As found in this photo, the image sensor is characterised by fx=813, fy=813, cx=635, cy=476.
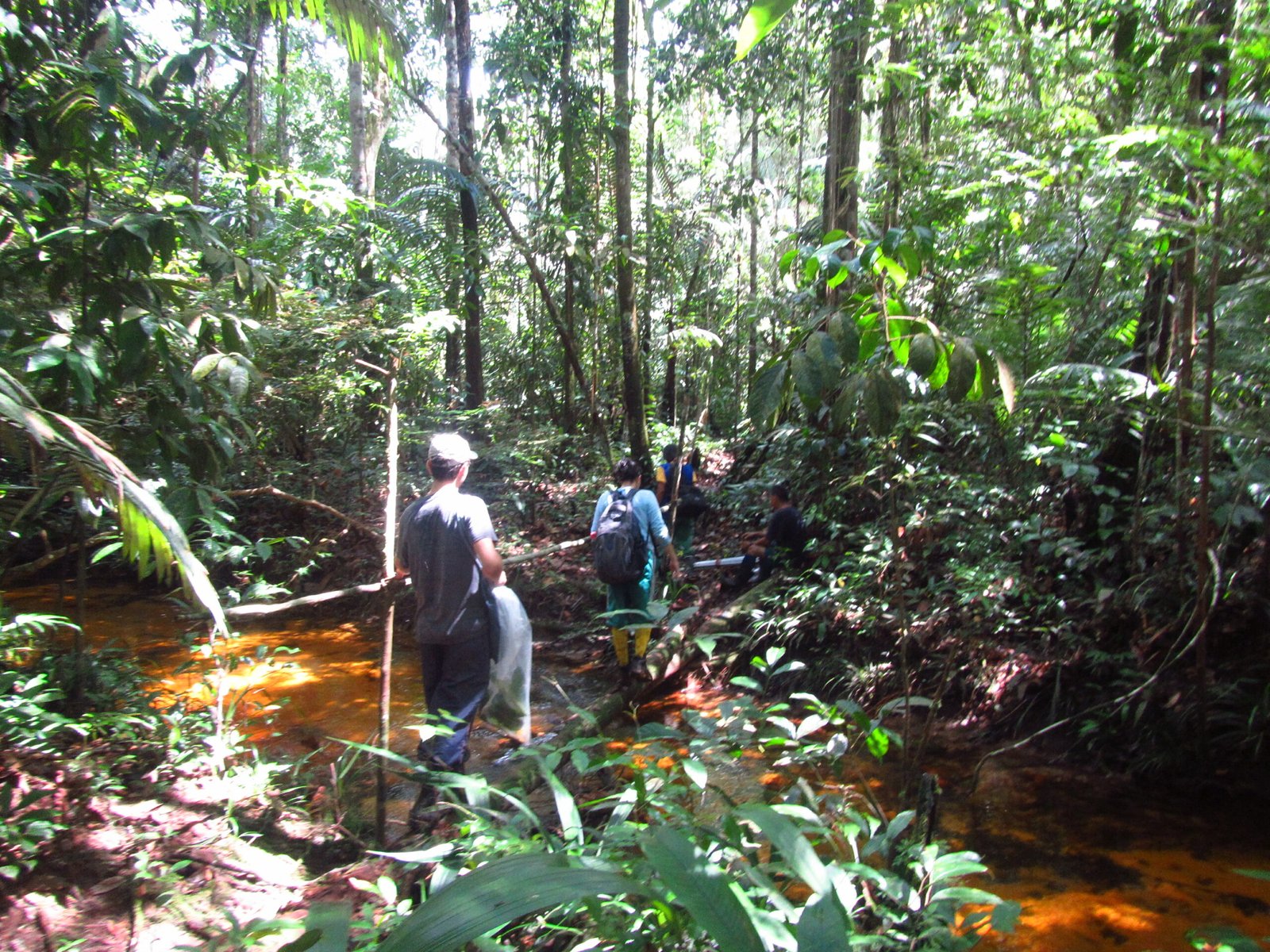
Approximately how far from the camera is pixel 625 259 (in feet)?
26.8

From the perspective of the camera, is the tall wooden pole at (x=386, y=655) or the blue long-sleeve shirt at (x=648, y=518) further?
the blue long-sleeve shirt at (x=648, y=518)

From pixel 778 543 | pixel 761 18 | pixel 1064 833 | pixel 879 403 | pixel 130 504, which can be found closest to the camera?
pixel 761 18

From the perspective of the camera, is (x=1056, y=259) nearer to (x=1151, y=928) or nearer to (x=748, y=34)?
(x=1151, y=928)

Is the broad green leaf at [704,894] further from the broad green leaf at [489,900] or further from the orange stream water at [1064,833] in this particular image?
the orange stream water at [1064,833]

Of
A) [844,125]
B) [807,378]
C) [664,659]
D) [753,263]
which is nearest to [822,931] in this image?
[807,378]

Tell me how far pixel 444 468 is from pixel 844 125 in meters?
6.24

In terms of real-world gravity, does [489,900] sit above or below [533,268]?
below

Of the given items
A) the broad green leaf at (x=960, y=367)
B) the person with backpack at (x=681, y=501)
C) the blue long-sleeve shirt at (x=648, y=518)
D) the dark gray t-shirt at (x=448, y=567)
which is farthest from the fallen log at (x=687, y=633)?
the broad green leaf at (x=960, y=367)

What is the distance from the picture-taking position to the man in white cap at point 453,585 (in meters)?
4.07

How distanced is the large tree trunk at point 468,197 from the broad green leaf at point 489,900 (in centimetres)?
891

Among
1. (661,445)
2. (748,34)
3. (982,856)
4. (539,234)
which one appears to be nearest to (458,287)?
(539,234)

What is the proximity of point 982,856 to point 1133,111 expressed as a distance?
13.4 ft

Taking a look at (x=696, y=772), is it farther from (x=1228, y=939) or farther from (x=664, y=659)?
(x=664, y=659)

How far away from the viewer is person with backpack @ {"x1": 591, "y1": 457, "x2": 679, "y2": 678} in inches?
233
